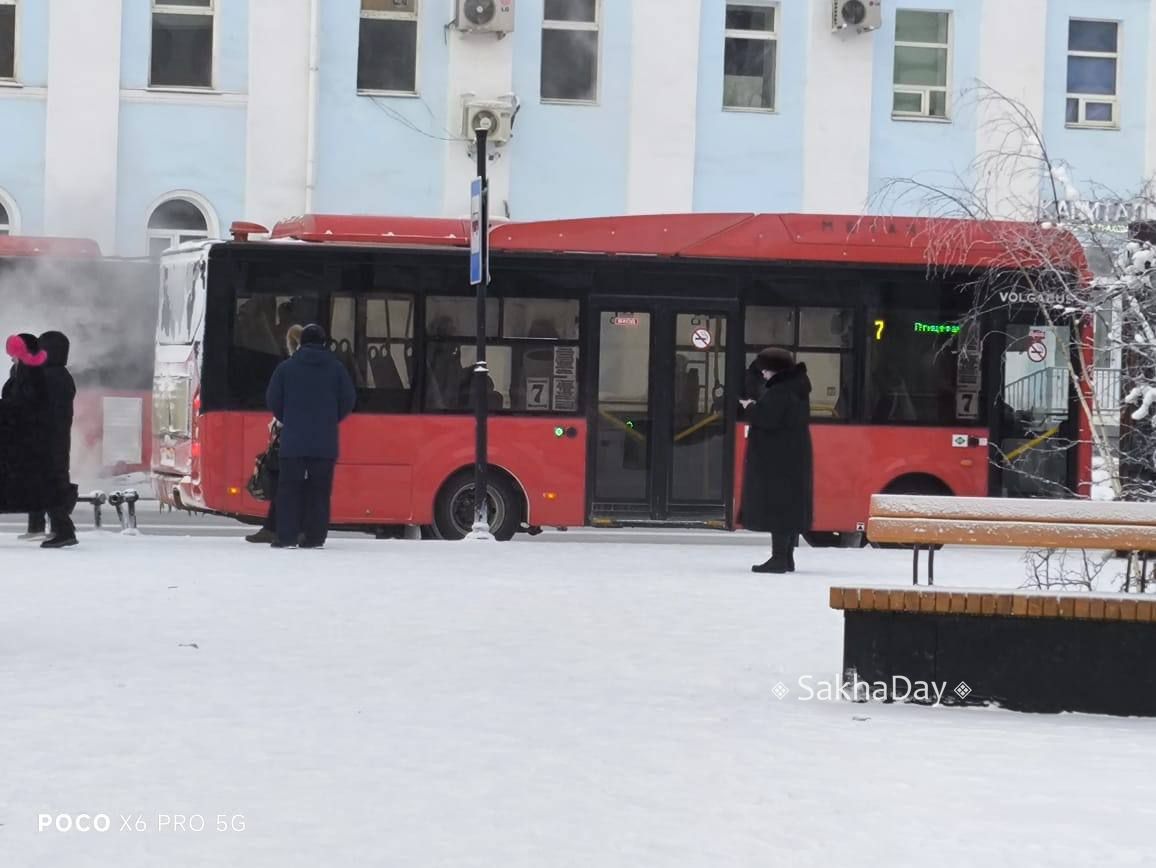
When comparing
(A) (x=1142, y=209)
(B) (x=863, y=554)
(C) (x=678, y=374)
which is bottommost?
(B) (x=863, y=554)

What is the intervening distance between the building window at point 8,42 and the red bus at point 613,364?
1160 centimetres

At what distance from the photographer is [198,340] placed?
1991 cm

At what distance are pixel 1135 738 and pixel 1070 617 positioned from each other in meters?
0.71

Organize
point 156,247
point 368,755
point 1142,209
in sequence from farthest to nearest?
point 156,247 → point 1142,209 → point 368,755

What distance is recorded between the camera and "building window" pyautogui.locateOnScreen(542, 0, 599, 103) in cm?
3186

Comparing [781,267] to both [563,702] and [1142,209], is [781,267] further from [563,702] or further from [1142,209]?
[563,702]

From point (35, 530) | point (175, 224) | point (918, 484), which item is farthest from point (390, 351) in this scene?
point (175, 224)

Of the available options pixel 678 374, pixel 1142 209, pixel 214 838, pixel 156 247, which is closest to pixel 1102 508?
pixel 214 838

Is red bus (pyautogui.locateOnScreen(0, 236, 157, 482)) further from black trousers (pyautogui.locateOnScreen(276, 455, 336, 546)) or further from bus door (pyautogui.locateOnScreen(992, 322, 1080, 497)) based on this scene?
bus door (pyautogui.locateOnScreen(992, 322, 1080, 497))

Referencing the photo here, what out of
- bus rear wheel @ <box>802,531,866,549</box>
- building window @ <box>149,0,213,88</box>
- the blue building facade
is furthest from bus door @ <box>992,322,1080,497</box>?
building window @ <box>149,0,213,88</box>

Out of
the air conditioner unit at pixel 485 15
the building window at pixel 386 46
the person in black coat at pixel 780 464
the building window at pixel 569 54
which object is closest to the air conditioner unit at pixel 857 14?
the building window at pixel 569 54

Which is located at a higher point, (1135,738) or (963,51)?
(963,51)

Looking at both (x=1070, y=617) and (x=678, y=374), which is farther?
(x=678, y=374)

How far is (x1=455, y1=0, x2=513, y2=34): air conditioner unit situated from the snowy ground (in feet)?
61.2
